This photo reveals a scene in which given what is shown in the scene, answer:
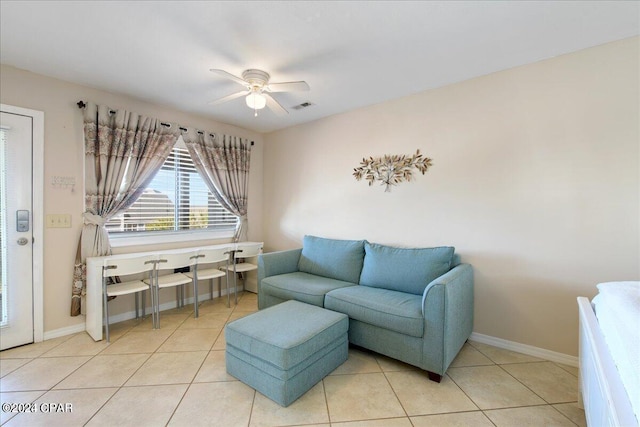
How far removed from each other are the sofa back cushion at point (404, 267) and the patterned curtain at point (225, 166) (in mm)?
2189

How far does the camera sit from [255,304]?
3650 mm

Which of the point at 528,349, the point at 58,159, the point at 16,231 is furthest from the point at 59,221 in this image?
the point at 528,349

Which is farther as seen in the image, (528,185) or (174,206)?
(174,206)

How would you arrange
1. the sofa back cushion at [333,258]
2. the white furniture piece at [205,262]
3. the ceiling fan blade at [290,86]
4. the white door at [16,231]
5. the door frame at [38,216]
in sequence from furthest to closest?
the white furniture piece at [205,262] → the sofa back cushion at [333,258] → the door frame at [38,216] → the white door at [16,231] → the ceiling fan blade at [290,86]

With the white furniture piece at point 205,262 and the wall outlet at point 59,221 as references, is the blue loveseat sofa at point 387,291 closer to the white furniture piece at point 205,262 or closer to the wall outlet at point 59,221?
the white furniture piece at point 205,262

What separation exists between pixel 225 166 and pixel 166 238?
4.10 ft

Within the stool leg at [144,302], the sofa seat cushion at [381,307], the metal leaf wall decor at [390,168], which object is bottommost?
the stool leg at [144,302]

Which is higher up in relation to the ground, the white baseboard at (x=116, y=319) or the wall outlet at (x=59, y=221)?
the wall outlet at (x=59, y=221)

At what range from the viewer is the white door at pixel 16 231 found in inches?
95.9

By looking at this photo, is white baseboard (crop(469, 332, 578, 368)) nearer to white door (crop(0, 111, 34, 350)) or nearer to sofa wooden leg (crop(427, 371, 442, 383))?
sofa wooden leg (crop(427, 371, 442, 383))

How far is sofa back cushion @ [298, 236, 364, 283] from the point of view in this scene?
10.1 feet

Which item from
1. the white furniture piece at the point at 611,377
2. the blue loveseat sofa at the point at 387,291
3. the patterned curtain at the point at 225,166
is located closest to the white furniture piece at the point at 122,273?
the blue loveseat sofa at the point at 387,291

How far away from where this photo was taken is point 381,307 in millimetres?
2244

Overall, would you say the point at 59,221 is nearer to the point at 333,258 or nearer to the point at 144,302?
the point at 144,302
